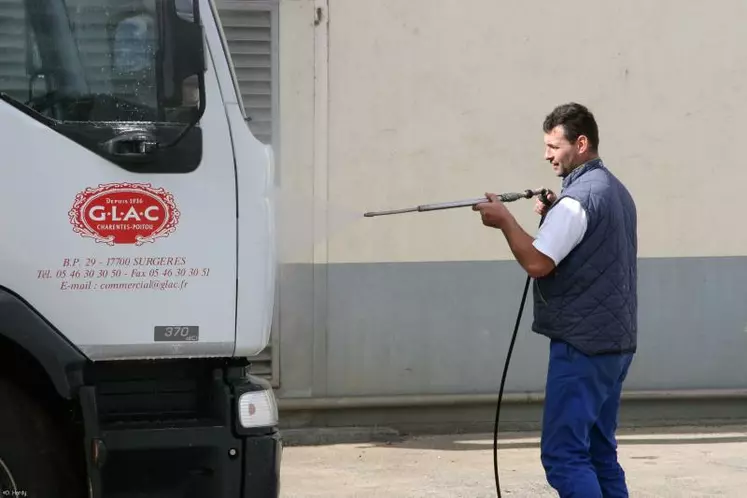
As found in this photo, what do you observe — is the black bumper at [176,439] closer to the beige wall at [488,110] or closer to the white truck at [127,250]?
the white truck at [127,250]

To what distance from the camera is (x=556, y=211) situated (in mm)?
4797

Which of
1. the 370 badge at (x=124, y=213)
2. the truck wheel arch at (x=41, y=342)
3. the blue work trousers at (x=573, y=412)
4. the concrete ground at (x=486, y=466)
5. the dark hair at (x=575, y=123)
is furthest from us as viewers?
the concrete ground at (x=486, y=466)

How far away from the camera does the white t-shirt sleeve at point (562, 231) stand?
15.6 ft

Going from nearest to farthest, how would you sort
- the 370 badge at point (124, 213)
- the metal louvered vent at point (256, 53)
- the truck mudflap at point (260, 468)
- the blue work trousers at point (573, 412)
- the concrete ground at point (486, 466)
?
1. the 370 badge at point (124, 213)
2. the truck mudflap at point (260, 468)
3. the blue work trousers at point (573, 412)
4. the concrete ground at point (486, 466)
5. the metal louvered vent at point (256, 53)

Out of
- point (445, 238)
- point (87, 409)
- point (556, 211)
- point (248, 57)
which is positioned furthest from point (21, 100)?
point (445, 238)

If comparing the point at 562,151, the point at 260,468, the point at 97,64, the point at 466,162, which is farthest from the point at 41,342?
the point at 466,162

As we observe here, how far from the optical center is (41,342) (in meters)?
3.88

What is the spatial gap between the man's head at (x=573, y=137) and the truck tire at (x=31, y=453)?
2.42 meters

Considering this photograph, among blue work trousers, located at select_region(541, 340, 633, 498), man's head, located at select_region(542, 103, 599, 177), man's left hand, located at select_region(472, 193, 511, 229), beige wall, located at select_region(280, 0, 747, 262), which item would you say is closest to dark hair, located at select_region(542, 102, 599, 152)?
man's head, located at select_region(542, 103, 599, 177)

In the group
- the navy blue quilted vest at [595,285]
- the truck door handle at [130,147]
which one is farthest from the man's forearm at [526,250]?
the truck door handle at [130,147]

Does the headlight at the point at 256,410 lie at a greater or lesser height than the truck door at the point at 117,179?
lesser

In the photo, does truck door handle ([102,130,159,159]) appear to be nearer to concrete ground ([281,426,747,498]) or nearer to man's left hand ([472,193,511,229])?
man's left hand ([472,193,511,229])

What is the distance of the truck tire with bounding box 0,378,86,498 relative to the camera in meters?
3.94

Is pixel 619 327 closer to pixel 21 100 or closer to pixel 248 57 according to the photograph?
pixel 21 100
